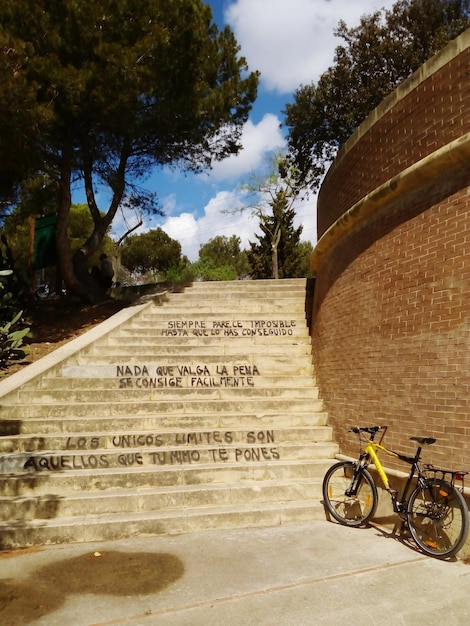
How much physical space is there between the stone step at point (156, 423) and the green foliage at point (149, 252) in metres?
40.7

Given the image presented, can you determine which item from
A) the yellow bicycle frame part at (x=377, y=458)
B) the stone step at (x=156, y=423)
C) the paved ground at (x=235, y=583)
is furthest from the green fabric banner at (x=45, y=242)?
the yellow bicycle frame part at (x=377, y=458)

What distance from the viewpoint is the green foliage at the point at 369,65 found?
743 inches

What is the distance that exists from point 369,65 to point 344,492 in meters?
19.0

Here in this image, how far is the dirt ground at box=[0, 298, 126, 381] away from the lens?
30.8ft

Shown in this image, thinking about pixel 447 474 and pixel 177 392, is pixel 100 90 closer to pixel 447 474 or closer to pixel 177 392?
pixel 177 392

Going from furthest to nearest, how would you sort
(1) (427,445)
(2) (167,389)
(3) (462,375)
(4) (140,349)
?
(4) (140,349) → (2) (167,389) → (1) (427,445) → (3) (462,375)

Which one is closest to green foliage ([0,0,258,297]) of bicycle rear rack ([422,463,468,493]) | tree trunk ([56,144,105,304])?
tree trunk ([56,144,105,304])

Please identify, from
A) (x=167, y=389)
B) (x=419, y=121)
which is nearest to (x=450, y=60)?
(x=419, y=121)

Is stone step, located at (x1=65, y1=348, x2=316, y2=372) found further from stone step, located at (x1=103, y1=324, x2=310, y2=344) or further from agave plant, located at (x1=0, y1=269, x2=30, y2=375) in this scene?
agave plant, located at (x1=0, y1=269, x2=30, y2=375)

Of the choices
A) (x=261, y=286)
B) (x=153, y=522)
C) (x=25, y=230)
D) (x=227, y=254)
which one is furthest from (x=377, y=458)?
(x=227, y=254)

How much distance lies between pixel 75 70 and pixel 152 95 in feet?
7.68

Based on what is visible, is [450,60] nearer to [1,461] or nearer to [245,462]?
[245,462]

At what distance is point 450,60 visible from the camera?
5035 mm

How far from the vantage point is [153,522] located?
4.85m
